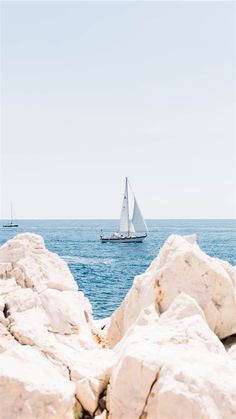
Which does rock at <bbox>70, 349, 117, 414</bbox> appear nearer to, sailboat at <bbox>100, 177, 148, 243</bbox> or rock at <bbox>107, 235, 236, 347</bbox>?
rock at <bbox>107, 235, 236, 347</bbox>

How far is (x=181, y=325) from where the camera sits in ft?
36.1

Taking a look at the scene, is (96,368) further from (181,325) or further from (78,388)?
(181,325)

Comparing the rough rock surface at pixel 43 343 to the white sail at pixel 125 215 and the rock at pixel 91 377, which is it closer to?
the rock at pixel 91 377

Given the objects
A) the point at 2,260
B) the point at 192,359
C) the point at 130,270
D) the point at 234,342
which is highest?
the point at 2,260

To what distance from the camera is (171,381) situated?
861 centimetres

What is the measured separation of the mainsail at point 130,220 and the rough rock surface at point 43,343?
327 ft

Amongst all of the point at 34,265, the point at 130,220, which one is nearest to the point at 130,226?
the point at 130,220

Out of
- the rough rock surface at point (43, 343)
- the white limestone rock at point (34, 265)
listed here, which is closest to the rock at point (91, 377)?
the rough rock surface at point (43, 343)

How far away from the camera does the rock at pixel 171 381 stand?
27.5ft

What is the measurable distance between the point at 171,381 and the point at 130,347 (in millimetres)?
1352

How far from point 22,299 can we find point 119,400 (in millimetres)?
5696

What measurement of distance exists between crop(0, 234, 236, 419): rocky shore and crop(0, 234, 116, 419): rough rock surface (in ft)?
0.08

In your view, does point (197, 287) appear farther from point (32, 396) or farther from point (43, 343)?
point (32, 396)

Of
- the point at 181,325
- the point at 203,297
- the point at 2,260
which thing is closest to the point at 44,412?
the point at 181,325
